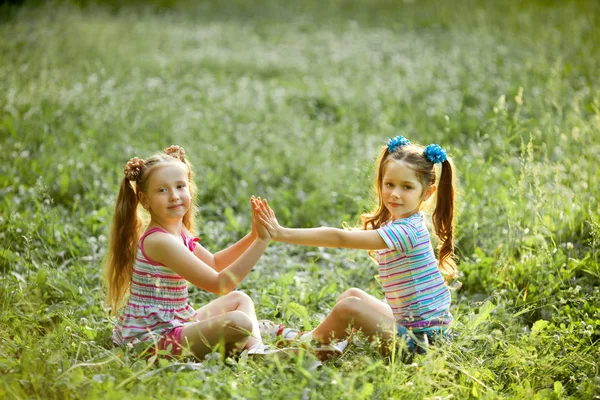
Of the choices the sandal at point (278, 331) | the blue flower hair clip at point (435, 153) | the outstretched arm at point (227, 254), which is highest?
the blue flower hair clip at point (435, 153)

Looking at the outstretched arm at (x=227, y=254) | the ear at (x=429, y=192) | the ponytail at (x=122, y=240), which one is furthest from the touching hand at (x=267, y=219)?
the ear at (x=429, y=192)

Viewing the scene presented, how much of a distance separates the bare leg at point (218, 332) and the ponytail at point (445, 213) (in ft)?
3.83

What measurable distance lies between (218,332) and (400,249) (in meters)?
0.96

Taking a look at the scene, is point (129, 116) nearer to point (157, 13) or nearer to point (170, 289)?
point (170, 289)

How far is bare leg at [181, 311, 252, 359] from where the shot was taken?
315cm

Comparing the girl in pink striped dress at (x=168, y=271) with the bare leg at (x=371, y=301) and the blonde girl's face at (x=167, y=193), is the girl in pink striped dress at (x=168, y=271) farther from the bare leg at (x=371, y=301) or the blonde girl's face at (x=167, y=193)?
the bare leg at (x=371, y=301)

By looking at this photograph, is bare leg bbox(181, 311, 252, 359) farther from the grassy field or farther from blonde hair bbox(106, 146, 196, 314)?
blonde hair bbox(106, 146, 196, 314)

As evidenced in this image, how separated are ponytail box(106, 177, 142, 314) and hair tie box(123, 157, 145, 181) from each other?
0.08m

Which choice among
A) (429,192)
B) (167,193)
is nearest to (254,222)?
(167,193)

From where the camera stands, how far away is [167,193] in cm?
332

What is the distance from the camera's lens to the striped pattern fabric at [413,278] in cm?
327

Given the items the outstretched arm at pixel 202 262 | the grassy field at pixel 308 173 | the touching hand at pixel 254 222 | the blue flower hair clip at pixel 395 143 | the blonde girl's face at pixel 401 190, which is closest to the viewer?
the grassy field at pixel 308 173

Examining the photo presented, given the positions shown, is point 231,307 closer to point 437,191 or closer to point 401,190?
point 401,190

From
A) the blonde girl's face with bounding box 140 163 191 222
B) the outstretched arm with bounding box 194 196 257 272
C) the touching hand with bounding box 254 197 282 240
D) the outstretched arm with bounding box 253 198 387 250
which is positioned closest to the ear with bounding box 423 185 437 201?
Answer: the outstretched arm with bounding box 253 198 387 250
